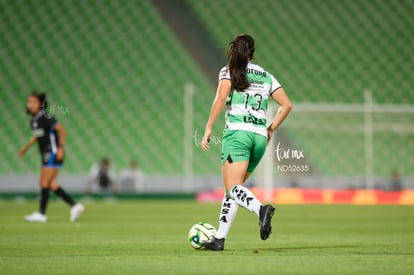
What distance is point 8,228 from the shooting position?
34.9 ft

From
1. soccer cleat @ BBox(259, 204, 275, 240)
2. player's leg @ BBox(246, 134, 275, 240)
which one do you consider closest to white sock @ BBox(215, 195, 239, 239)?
player's leg @ BBox(246, 134, 275, 240)

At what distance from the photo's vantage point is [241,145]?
7305mm

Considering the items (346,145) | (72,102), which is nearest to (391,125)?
(346,145)

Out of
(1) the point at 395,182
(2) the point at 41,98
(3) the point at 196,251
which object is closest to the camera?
(3) the point at 196,251

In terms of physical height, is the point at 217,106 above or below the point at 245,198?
above

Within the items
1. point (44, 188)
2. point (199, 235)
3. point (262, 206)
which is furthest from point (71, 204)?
point (262, 206)

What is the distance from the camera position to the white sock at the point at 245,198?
23.5 ft

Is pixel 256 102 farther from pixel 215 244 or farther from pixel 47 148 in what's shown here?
pixel 47 148

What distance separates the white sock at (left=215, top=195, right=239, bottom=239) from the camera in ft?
24.3

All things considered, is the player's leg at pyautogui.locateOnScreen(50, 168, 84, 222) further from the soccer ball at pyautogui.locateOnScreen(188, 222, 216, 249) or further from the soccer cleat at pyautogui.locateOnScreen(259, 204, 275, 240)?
the soccer cleat at pyautogui.locateOnScreen(259, 204, 275, 240)

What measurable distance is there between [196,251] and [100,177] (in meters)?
14.4

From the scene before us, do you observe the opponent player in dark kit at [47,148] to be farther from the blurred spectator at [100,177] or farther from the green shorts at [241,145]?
the blurred spectator at [100,177]

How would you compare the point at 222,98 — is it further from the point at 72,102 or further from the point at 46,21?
the point at 46,21

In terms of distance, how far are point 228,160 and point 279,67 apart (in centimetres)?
1803
